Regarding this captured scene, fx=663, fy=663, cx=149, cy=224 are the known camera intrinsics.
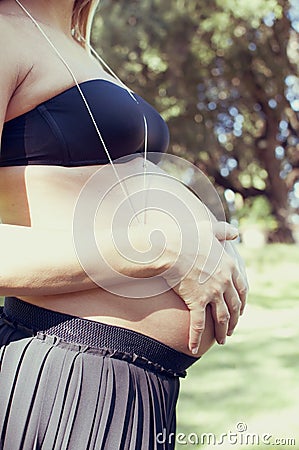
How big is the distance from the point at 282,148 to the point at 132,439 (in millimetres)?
13333

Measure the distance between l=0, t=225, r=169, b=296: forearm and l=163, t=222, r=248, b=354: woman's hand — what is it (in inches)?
3.4

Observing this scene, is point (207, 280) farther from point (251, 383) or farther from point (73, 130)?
point (251, 383)

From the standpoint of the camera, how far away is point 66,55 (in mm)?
1047

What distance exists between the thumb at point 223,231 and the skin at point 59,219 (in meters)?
0.05

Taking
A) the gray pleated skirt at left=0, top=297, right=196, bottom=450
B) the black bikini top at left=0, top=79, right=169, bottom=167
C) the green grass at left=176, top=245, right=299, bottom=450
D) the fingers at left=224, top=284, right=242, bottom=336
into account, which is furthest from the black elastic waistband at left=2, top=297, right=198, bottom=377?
the green grass at left=176, top=245, right=299, bottom=450

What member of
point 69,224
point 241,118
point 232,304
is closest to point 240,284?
point 232,304

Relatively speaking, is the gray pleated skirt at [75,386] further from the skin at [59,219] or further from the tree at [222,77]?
the tree at [222,77]

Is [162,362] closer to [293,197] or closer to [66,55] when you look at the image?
[66,55]

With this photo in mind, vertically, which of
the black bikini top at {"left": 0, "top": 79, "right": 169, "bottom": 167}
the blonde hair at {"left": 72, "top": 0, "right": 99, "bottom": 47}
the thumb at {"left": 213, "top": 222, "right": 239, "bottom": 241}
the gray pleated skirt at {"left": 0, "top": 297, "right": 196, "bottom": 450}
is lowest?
the gray pleated skirt at {"left": 0, "top": 297, "right": 196, "bottom": 450}

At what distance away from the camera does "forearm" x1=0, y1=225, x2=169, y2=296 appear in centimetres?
90

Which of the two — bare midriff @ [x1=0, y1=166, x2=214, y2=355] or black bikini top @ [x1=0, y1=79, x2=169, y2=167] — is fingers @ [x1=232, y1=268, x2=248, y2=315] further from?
black bikini top @ [x1=0, y1=79, x2=169, y2=167]

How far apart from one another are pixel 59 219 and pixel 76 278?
11cm

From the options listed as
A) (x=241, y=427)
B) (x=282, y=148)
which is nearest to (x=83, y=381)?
(x=241, y=427)

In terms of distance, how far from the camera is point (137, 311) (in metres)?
1.01
